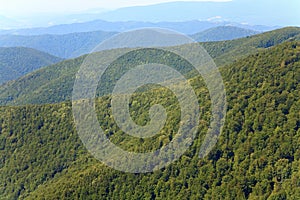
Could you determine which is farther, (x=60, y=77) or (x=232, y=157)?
(x=60, y=77)

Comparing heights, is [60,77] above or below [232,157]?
below

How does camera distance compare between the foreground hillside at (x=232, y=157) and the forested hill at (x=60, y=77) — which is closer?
the foreground hillside at (x=232, y=157)

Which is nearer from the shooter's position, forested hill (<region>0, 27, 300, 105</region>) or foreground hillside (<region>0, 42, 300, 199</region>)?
foreground hillside (<region>0, 42, 300, 199</region>)

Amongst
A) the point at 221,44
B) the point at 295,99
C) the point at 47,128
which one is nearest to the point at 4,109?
the point at 47,128
